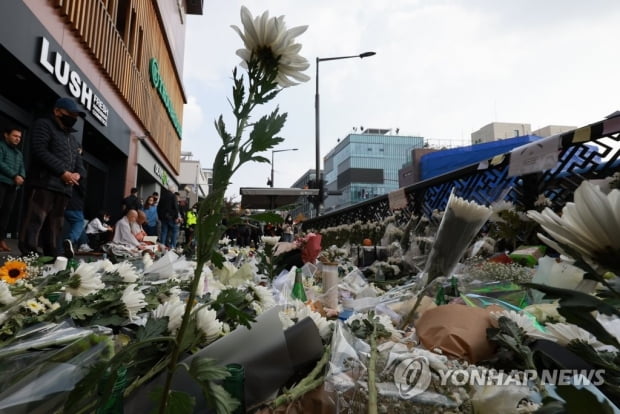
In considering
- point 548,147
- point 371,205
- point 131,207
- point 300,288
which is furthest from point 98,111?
point 548,147

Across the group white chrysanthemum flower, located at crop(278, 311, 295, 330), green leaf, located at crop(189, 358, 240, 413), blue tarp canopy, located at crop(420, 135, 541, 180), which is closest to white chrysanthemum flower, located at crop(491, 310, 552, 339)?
white chrysanthemum flower, located at crop(278, 311, 295, 330)

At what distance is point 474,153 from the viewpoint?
25.9 meters

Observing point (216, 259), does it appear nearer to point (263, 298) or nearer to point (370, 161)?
point (263, 298)

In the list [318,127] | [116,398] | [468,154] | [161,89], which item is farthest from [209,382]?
[468,154]

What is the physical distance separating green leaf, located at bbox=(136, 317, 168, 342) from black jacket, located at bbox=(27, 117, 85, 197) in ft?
14.3

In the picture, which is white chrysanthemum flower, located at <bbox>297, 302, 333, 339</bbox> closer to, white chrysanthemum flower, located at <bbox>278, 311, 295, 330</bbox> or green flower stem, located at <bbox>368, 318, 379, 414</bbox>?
white chrysanthemum flower, located at <bbox>278, 311, 295, 330</bbox>

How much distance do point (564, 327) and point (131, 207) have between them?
730cm

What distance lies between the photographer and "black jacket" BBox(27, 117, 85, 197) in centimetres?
407

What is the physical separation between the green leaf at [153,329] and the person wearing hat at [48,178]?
4.35 meters

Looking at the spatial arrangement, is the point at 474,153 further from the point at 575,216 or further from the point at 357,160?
the point at 357,160

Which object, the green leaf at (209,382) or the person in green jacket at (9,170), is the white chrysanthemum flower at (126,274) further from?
the person in green jacket at (9,170)

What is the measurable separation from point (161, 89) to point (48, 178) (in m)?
12.8

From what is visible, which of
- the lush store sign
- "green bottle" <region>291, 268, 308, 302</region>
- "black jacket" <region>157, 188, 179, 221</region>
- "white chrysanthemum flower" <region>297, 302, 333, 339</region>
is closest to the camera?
"white chrysanthemum flower" <region>297, 302, 333, 339</region>

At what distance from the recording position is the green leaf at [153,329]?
780mm
